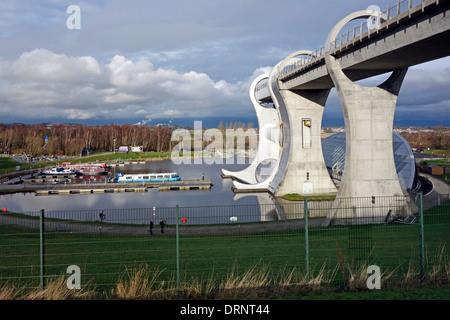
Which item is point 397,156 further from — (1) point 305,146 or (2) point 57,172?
(2) point 57,172

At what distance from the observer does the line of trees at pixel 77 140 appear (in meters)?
104

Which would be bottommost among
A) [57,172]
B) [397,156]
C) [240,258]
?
[240,258]

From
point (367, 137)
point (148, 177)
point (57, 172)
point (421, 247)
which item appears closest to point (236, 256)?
point (421, 247)

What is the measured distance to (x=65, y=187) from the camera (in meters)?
49.5

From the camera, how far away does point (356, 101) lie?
79.4 feet

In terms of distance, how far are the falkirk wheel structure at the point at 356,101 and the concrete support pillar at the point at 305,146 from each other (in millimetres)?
92

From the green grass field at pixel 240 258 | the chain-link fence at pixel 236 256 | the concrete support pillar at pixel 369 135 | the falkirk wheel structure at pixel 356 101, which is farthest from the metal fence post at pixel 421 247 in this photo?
the concrete support pillar at pixel 369 135

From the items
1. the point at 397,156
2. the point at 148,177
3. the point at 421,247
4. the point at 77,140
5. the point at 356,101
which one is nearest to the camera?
the point at 421,247

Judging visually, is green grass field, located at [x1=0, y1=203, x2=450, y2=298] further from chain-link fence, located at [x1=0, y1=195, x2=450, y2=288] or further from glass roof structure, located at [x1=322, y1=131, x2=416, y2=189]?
glass roof structure, located at [x1=322, y1=131, x2=416, y2=189]

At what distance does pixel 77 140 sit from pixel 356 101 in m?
94.1

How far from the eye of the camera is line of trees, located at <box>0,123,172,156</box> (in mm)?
104375

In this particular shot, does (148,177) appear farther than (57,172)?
No
